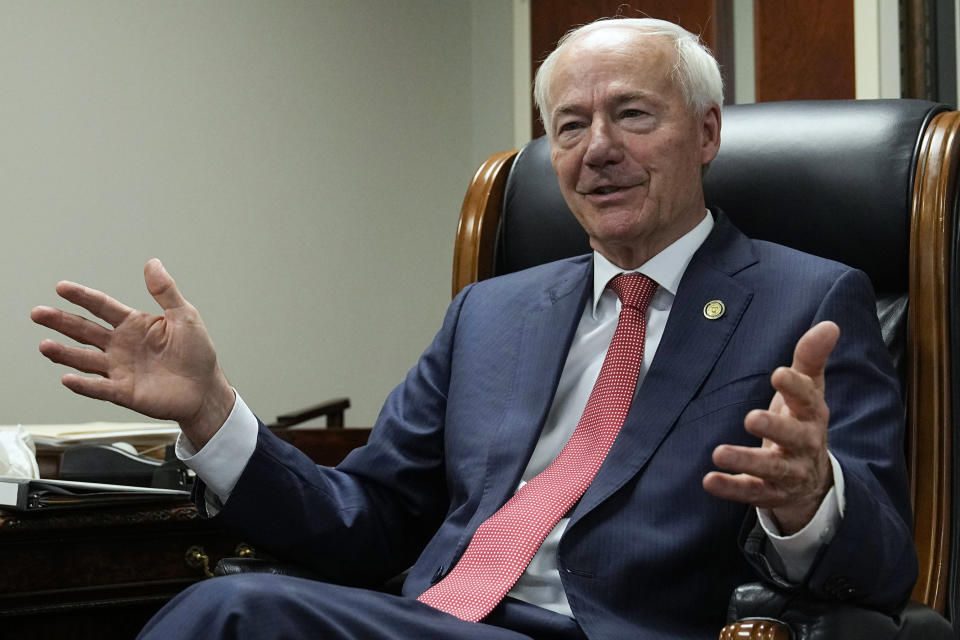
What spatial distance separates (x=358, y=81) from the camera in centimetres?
458

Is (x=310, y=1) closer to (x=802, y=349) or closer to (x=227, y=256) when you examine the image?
(x=227, y=256)

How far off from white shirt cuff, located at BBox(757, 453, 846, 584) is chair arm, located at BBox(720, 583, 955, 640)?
40 mm

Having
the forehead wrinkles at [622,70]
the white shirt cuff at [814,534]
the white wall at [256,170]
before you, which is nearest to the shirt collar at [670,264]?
the forehead wrinkles at [622,70]

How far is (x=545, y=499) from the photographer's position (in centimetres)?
149

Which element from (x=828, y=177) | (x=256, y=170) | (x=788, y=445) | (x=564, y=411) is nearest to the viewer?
(x=788, y=445)

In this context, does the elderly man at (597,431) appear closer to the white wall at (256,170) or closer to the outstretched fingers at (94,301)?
the outstretched fingers at (94,301)

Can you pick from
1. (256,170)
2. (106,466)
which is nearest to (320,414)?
(256,170)

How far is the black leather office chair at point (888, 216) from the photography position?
1.56m

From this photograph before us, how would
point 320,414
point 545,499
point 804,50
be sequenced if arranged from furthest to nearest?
point 320,414 < point 804,50 < point 545,499

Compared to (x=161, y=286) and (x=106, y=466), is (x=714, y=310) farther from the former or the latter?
(x=106, y=466)

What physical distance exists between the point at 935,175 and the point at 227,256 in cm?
304

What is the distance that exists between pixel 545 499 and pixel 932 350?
1.97ft

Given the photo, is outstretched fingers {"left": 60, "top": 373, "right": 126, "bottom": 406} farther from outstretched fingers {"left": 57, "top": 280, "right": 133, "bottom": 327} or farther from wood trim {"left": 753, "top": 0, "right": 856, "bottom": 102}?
wood trim {"left": 753, "top": 0, "right": 856, "bottom": 102}

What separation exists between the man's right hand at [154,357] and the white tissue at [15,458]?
1.32 feet
